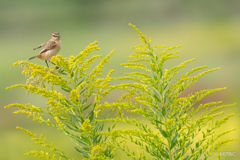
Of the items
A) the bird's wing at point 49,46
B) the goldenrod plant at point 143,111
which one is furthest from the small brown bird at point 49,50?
the goldenrod plant at point 143,111

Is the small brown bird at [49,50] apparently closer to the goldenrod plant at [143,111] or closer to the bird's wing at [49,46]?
the bird's wing at [49,46]

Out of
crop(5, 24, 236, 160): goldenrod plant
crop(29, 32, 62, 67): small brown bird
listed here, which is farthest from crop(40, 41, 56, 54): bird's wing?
crop(5, 24, 236, 160): goldenrod plant

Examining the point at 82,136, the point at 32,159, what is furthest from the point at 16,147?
the point at 82,136

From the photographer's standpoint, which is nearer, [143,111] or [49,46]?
[143,111]

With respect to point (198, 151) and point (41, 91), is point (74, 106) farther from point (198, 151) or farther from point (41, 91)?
point (198, 151)

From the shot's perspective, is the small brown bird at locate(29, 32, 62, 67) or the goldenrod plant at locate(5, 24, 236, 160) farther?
the small brown bird at locate(29, 32, 62, 67)

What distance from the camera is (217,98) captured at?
1077cm

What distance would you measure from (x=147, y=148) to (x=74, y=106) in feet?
1.50

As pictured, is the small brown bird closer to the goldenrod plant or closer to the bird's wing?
the bird's wing

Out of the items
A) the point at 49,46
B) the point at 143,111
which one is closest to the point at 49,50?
the point at 49,46

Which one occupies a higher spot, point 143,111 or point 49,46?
point 49,46

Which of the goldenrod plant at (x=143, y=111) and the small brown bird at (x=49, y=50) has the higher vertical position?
the small brown bird at (x=49, y=50)

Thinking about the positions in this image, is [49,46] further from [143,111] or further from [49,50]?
[143,111]

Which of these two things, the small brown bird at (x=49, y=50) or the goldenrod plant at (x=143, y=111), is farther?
the small brown bird at (x=49, y=50)
